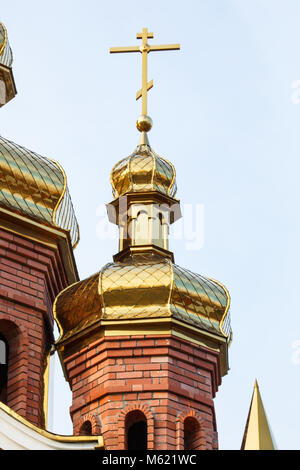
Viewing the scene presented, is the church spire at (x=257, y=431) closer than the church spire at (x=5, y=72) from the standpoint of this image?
Yes

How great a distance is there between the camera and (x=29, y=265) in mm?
25500

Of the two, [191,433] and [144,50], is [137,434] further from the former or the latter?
[144,50]

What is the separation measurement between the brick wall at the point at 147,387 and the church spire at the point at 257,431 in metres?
1.87

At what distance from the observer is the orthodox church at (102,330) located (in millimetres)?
24391

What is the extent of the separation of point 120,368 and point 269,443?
327 centimetres

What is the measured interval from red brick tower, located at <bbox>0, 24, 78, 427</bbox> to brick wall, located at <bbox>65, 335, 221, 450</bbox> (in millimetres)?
615

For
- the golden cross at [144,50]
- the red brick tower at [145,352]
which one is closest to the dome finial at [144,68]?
the golden cross at [144,50]

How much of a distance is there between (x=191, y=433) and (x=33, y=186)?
4.02 m

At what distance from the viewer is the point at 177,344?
2491 centimetres

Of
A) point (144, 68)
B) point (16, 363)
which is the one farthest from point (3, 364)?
point (144, 68)

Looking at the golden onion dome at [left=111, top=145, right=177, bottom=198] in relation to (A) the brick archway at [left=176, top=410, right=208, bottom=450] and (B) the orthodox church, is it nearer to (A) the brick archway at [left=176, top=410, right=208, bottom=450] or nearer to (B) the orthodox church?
(B) the orthodox church

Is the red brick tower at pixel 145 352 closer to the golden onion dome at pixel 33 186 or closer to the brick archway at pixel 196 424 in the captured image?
the brick archway at pixel 196 424
